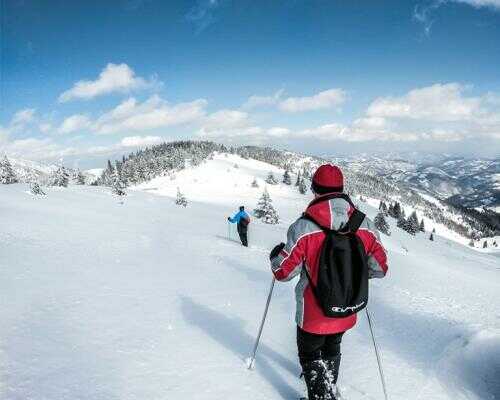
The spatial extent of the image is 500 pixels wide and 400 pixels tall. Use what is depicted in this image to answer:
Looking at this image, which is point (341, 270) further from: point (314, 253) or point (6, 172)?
point (6, 172)

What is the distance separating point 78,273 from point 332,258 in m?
7.15

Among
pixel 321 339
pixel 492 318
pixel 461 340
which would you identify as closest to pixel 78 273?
pixel 321 339

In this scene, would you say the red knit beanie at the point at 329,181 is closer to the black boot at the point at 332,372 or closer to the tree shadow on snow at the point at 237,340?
the black boot at the point at 332,372

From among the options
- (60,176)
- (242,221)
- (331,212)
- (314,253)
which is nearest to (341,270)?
(314,253)

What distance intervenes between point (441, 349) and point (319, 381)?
10.5 ft

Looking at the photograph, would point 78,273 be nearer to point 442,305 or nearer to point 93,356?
point 93,356

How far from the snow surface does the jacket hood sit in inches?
86.8

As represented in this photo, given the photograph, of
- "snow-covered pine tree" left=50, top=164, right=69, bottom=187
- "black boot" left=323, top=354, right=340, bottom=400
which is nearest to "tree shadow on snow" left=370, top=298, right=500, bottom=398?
"black boot" left=323, top=354, right=340, bottom=400

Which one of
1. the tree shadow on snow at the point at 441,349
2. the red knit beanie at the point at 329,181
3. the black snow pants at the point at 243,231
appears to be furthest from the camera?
the black snow pants at the point at 243,231

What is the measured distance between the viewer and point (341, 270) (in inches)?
153

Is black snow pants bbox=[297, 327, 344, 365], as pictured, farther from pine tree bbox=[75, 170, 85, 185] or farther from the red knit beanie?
pine tree bbox=[75, 170, 85, 185]

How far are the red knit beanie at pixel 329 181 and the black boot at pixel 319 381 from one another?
73.8 inches

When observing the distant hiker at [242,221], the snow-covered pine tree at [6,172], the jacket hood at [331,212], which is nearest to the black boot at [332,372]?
the jacket hood at [331,212]

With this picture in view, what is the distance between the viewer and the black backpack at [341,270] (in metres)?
3.85
